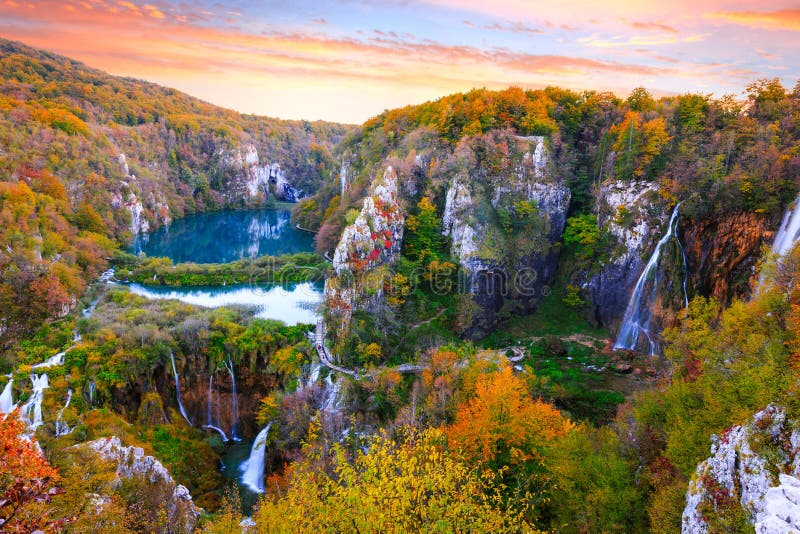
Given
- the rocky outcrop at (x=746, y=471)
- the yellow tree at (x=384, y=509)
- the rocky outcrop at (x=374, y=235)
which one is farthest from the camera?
the rocky outcrop at (x=374, y=235)

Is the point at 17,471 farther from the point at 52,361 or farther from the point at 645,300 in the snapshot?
the point at 645,300

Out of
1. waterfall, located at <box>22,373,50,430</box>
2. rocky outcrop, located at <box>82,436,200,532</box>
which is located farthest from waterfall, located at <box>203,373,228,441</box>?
rocky outcrop, located at <box>82,436,200,532</box>

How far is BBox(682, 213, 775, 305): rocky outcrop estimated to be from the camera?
103 ft

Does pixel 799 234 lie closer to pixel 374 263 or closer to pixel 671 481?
pixel 671 481

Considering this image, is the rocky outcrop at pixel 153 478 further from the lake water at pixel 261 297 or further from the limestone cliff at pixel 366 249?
the lake water at pixel 261 297

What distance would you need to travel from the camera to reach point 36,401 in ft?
92.2

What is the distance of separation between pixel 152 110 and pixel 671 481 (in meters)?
147

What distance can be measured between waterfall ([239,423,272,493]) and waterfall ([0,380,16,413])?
47.7ft

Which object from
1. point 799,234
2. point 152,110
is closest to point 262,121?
point 152,110

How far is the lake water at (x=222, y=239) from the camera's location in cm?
7675

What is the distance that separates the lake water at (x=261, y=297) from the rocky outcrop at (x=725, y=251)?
→ 33.1 meters

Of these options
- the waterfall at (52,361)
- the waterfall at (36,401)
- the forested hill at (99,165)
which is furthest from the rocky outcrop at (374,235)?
the forested hill at (99,165)

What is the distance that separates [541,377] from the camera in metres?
32.1

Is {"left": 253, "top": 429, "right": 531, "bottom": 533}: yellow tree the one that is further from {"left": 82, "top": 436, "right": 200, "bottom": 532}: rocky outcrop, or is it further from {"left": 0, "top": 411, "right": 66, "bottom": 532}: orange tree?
{"left": 82, "top": 436, "right": 200, "bottom": 532}: rocky outcrop
